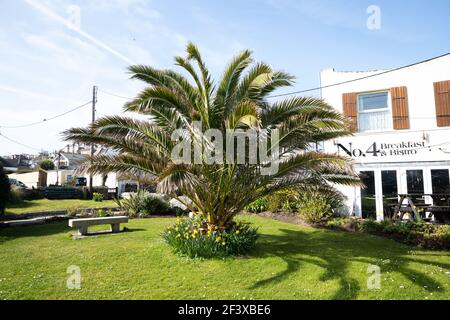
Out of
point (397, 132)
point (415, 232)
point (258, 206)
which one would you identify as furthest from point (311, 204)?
point (397, 132)

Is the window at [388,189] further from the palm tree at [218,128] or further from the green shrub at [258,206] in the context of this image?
the palm tree at [218,128]

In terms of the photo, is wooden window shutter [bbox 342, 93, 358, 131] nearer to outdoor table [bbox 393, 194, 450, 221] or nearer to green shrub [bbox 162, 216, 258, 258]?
outdoor table [bbox 393, 194, 450, 221]

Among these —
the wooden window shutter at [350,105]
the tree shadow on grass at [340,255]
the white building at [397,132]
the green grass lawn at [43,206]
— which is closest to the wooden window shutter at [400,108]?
the white building at [397,132]

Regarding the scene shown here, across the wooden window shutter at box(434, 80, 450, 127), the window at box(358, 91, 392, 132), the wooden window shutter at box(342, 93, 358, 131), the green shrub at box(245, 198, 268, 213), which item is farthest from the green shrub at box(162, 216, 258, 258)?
the wooden window shutter at box(434, 80, 450, 127)

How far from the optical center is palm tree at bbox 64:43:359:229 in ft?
22.7

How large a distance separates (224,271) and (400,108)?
10.8m

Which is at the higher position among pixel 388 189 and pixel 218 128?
pixel 218 128

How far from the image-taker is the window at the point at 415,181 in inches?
476

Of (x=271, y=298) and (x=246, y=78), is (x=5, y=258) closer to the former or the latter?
(x=271, y=298)

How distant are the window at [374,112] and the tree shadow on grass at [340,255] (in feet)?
18.6

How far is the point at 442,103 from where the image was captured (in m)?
12.0

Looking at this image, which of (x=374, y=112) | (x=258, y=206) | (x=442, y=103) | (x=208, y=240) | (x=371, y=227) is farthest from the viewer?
(x=258, y=206)

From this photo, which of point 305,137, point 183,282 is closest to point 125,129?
point 183,282

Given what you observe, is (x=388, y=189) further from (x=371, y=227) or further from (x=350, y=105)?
(x=350, y=105)
